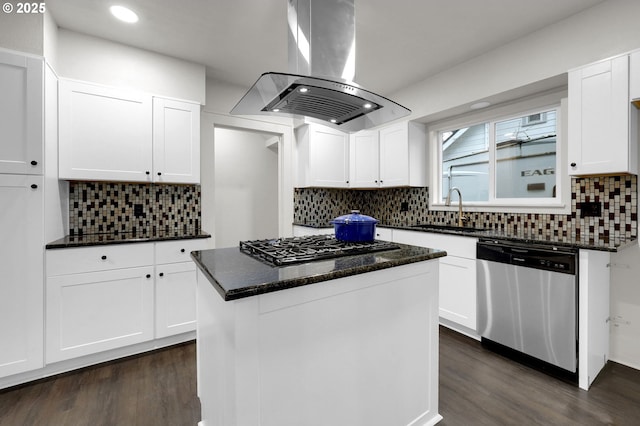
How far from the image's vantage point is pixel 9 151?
6.40ft

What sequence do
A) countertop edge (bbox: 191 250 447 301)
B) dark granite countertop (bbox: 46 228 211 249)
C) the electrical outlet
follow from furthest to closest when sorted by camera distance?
1. the electrical outlet
2. dark granite countertop (bbox: 46 228 211 249)
3. countertop edge (bbox: 191 250 447 301)

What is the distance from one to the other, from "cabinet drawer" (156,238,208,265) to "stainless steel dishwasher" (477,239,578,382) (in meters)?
2.44

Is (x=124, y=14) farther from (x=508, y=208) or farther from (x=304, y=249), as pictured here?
(x=508, y=208)

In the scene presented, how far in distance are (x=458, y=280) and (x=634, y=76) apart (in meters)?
1.83

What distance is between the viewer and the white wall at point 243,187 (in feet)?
15.7

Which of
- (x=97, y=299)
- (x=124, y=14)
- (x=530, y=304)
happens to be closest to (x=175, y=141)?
(x=124, y=14)

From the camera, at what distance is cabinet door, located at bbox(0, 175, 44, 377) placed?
1.93m

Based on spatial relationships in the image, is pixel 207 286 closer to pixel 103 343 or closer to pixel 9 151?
pixel 103 343

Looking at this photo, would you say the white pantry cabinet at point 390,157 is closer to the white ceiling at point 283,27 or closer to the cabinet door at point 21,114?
the white ceiling at point 283,27

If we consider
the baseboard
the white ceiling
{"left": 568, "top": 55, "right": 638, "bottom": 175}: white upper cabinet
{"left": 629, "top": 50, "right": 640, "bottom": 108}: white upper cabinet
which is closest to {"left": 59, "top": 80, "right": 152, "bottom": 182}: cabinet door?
the white ceiling

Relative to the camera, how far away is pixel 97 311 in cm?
221

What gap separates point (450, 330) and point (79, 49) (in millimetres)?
4101

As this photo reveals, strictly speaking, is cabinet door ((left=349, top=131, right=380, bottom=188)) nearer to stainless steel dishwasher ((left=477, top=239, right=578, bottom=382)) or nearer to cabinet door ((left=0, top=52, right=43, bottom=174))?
stainless steel dishwasher ((left=477, top=239, right=578, bottom=382))

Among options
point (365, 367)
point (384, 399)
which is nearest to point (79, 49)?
point (365, 367)
